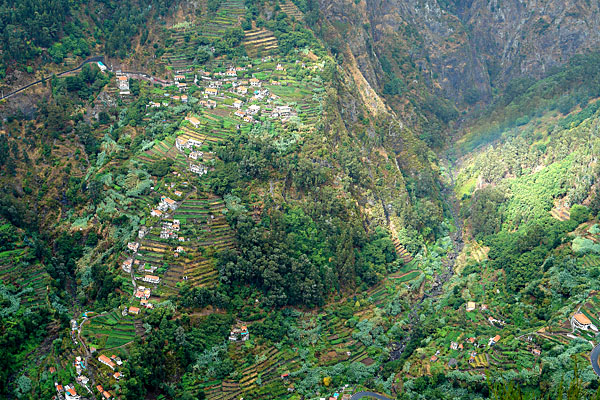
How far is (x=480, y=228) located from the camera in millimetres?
57219

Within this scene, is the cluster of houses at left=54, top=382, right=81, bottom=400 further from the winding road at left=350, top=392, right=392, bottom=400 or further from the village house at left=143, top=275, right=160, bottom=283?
the winding road at left=350, top=392, right=392, bottom=400

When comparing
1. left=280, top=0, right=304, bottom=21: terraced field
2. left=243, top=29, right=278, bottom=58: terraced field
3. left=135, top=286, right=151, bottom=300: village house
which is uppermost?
left=280, top=0, right=304, bottom=21: terraced field

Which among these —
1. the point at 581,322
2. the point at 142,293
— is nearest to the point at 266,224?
the point at 142,293

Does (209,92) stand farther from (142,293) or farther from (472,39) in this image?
(472,39)

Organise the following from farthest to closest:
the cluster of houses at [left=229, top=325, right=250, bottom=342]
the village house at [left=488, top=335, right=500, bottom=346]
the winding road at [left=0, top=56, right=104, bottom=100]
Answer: the winding road at [left=0, top=56, right=104, bottom=100] → the village house at [left=488, top=335, right=500, bottom=346] → the cluster of houses at [left=229, top=325, right=250, bottom=342]

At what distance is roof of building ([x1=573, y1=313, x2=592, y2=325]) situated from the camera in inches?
1586

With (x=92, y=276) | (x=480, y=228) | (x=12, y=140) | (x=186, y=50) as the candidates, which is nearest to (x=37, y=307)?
(x=92, y=276)

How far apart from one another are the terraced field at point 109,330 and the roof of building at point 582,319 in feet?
79.3

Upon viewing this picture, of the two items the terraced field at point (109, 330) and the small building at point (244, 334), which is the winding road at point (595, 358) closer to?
the small building at point (244, 334)

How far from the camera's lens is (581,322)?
40.3m

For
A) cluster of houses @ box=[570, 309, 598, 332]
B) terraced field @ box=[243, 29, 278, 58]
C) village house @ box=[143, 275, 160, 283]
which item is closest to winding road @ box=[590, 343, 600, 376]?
cluster of houses @ box=[570, 309, 598, 332]

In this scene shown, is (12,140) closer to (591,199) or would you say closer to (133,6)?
(133,6)

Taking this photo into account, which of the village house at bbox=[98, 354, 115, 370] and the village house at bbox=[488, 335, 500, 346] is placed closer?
the village house at bbox=[98, 354, 115, 370]

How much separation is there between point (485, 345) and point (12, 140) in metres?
31.8
